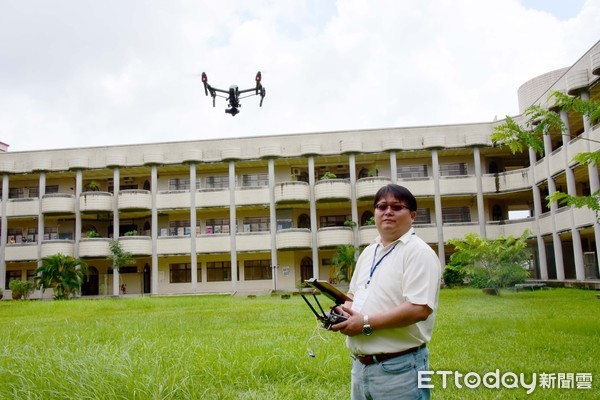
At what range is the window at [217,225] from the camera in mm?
37531

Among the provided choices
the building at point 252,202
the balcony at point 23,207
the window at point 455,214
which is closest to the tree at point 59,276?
the building at point 252,202

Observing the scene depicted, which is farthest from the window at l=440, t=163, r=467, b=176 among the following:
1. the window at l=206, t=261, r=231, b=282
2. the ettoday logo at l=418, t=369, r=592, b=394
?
the ettoday logo at l=418, t=369, r=592, b=394

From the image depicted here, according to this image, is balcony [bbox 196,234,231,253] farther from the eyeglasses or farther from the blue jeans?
the blue jeans

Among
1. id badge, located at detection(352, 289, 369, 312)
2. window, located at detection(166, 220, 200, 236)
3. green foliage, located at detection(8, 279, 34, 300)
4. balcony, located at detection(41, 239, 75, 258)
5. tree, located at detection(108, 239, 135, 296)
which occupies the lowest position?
green foliage, located at detection(8, 279, 34, 300)

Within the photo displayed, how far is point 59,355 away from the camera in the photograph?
6824mm

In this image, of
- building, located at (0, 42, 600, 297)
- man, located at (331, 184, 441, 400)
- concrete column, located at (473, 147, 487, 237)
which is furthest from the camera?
building, located at (0, 42, 600, 297)

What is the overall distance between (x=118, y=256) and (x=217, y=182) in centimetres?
817

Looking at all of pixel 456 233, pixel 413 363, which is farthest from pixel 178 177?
pixel 413 363

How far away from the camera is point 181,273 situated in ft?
124

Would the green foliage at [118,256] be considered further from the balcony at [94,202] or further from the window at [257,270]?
the window at [257,270]

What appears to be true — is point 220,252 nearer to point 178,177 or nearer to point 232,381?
point 178,177

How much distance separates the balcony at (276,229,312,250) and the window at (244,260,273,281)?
10.4ft

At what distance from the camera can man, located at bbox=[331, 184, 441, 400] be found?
121 inches

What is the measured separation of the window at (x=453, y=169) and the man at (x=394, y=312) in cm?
3363
